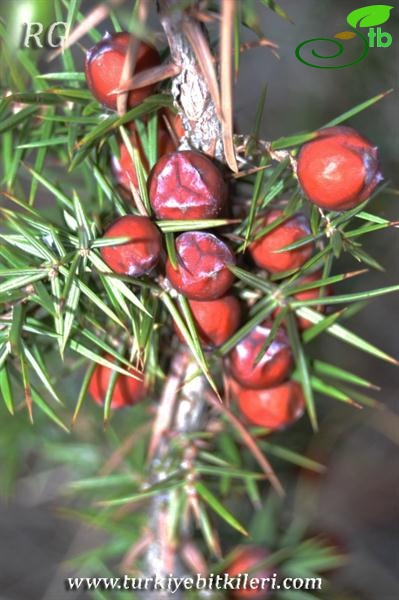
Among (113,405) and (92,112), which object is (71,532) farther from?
(92,112)

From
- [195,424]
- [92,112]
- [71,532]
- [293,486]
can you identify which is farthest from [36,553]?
[92,112]

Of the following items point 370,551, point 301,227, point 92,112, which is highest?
point 92,112

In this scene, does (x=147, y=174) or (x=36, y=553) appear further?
(x=36, y=553)

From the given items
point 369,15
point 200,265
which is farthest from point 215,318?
point 369,15

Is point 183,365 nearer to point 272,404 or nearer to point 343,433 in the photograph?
point 272,404

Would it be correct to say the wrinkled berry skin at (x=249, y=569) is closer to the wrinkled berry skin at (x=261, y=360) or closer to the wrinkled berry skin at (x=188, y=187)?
the wrinkled berry skin at (x=261, y=360)

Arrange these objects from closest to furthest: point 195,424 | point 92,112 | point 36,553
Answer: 1. point 92,112
2. point 195,424
3. point 36,553

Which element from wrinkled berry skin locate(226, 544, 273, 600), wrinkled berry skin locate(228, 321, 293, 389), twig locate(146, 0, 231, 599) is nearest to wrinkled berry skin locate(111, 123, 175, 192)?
twig locate(146, 0, 231, 599)
